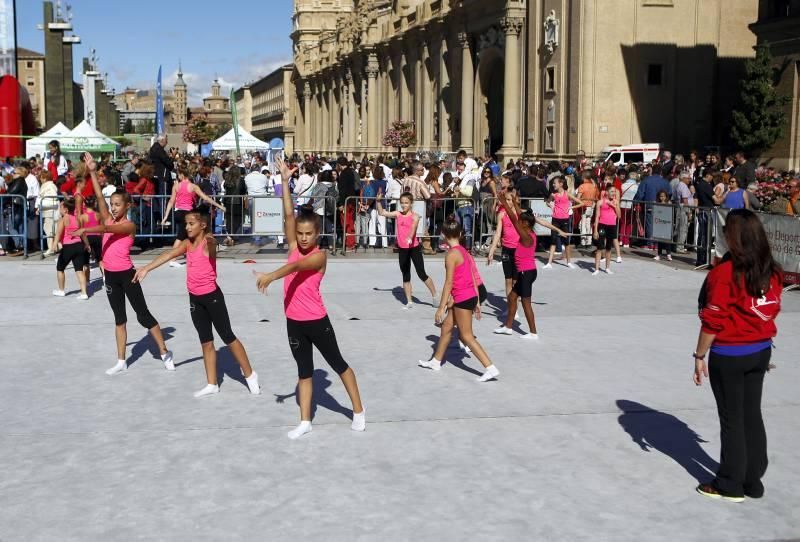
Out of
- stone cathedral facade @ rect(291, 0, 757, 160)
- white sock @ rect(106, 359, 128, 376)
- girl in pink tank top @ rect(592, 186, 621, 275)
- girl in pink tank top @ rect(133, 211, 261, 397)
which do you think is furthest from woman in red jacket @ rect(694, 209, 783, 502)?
stone cathedral facade @ rect(291, 0, 757, 160)

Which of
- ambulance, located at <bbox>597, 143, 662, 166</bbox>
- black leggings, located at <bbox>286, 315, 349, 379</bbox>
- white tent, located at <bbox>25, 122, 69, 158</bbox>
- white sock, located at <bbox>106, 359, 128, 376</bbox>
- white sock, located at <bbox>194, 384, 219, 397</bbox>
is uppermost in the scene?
white tent, located at <bbox>25, 122, 69, 158</bbox>

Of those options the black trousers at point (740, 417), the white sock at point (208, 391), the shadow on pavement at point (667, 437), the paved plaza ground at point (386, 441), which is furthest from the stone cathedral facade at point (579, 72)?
the black trousers at point (740, 417)

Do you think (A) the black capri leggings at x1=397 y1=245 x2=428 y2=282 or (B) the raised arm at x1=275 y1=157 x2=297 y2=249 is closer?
(B) the raised arm at x1=275 y1=157 x2=297 y2=249

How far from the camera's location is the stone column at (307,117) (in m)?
98.4

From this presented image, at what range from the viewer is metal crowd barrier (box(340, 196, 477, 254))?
67.0 ft

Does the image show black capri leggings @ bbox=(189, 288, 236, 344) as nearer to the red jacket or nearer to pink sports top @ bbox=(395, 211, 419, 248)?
the red jacket

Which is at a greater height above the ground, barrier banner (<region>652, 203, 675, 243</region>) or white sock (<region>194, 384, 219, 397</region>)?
barrier banner (<region>652, 203, 675, 243</region>)

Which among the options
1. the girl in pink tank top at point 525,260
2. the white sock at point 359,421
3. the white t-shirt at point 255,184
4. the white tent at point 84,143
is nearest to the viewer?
the white sock at point 359,421

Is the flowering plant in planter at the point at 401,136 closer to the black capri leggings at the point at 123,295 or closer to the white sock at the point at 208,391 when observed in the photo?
the black capri leggings at the point at 123,295

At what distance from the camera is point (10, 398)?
8555 mm

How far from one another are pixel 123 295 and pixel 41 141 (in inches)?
855

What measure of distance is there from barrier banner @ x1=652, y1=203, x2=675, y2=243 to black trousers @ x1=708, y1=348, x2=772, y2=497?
534 inches

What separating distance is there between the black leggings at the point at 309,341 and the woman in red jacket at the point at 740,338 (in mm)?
2651

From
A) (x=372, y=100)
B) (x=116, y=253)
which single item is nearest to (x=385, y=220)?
(x=116, y=253)
